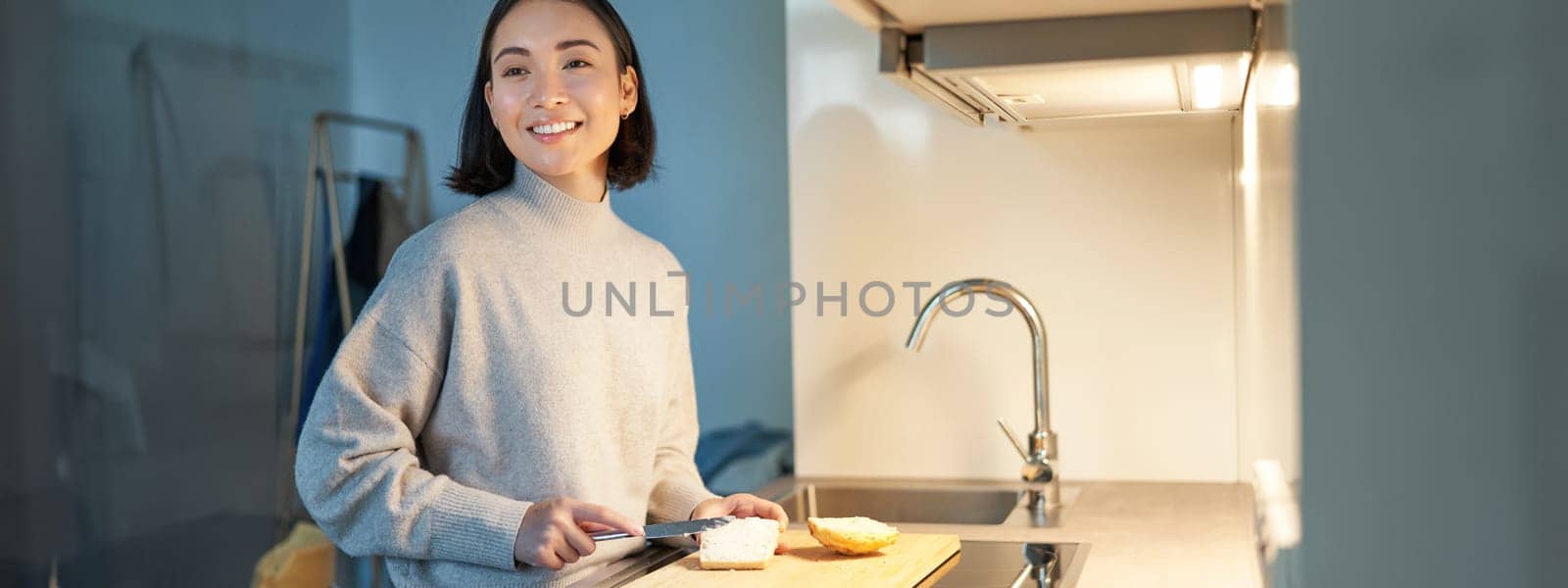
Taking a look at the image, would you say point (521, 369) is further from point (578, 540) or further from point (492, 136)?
point (492, 136)

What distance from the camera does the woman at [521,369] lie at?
130 centimetres

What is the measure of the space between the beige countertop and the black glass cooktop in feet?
0.06

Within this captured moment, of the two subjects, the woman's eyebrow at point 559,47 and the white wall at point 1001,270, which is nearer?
the woman's eyebrow at point 559,47

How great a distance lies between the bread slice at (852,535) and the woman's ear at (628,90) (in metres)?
0.56

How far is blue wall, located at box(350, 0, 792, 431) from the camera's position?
2.40 m

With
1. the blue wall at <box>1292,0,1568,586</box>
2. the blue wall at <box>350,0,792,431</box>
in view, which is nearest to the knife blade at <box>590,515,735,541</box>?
the blue wall at <box>1292,0,1568,586</box>

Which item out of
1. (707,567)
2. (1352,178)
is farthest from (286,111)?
(1352,178)

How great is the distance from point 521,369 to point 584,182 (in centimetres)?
26

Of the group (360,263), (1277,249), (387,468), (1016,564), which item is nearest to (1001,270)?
(1016,564)

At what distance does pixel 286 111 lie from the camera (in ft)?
8.88

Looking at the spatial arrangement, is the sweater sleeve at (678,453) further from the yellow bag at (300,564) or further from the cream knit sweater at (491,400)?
the yellow bag at (300,564)

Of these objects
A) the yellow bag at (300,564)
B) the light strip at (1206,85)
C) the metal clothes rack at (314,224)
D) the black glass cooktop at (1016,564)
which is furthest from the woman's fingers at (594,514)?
the metal clothes rack at (314,224)

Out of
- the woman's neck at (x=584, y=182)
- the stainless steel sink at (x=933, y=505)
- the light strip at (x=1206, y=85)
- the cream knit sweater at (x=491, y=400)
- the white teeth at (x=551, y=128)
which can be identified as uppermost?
the light strip at (x=1206, y=85)

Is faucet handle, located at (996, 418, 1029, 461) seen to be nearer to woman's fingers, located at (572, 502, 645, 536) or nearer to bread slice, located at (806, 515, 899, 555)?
bread slice, located at (806, 515, 899, 555)
